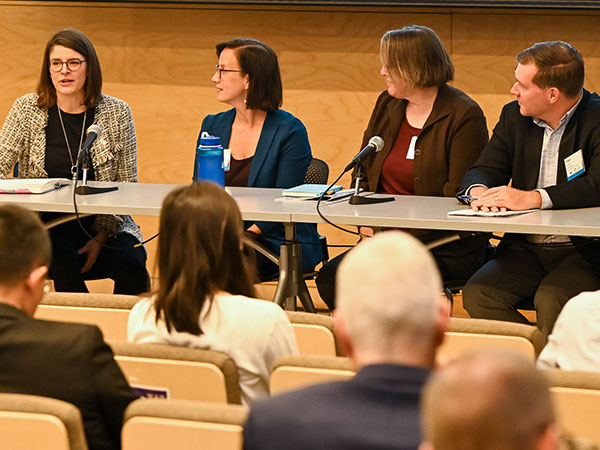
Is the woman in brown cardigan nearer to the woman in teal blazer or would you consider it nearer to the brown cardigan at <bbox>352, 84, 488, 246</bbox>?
the brown cardigan at <bbox>352, 84, 488, 246</bbox>

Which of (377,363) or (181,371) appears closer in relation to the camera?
(377,363)

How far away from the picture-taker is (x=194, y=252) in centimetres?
200

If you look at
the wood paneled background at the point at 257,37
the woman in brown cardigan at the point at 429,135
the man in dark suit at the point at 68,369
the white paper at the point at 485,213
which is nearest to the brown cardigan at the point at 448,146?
the woman in brown cardigan at the point at 429,135

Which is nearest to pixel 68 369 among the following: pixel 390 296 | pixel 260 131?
pixel 390 296

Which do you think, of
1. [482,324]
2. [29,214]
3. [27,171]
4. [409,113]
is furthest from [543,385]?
[27,171]

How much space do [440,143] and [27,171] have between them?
6.21 ft

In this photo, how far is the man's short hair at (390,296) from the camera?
123 cm

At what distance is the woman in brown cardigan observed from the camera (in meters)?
3.70

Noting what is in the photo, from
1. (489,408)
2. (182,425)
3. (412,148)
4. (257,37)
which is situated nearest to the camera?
(489,408)

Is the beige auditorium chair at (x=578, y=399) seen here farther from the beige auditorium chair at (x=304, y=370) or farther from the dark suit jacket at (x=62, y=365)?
the dark suit jacket at (x=62, y=365)

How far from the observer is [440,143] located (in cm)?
374

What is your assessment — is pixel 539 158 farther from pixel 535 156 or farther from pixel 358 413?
pixel 358 413

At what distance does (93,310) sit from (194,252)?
1.53ft

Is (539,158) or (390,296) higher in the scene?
(539,158)
